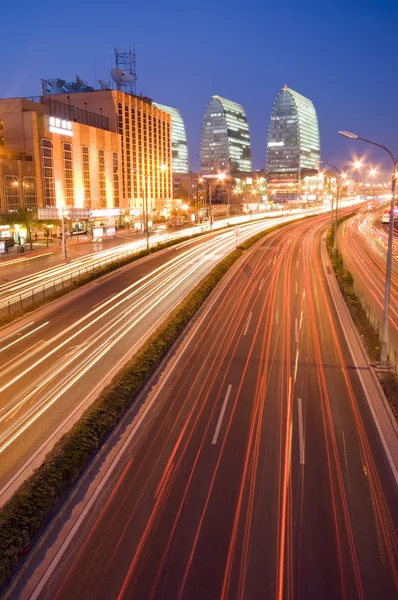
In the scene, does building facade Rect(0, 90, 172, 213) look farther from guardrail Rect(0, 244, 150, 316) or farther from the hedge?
the hedge

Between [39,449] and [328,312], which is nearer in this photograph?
[39,449]

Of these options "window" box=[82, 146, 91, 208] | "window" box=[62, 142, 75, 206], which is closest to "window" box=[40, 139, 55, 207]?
"window" box=[62, 142, 75, 206]

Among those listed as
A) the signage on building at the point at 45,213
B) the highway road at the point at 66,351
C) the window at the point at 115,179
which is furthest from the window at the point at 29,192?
the highway road at the point at 66,351

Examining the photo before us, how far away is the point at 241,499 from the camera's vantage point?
11.7 m

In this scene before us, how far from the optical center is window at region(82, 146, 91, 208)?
283ft

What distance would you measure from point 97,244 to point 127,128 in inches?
1956

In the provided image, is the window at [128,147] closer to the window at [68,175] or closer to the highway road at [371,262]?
the window at [68,175]

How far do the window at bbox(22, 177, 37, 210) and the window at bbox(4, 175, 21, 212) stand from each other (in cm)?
167

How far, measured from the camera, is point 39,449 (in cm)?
1421

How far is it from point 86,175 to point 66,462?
8091 centimetres

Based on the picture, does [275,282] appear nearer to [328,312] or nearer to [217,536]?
[328,312]

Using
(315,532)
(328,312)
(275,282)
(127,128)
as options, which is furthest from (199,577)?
(127,128)

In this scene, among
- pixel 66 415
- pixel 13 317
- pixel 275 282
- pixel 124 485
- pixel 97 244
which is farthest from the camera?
pixel 97 244

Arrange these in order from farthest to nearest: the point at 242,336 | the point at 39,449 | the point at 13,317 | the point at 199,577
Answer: the point at 13,317
the point at 242,336
the point at 39,449
the point at 199,577
